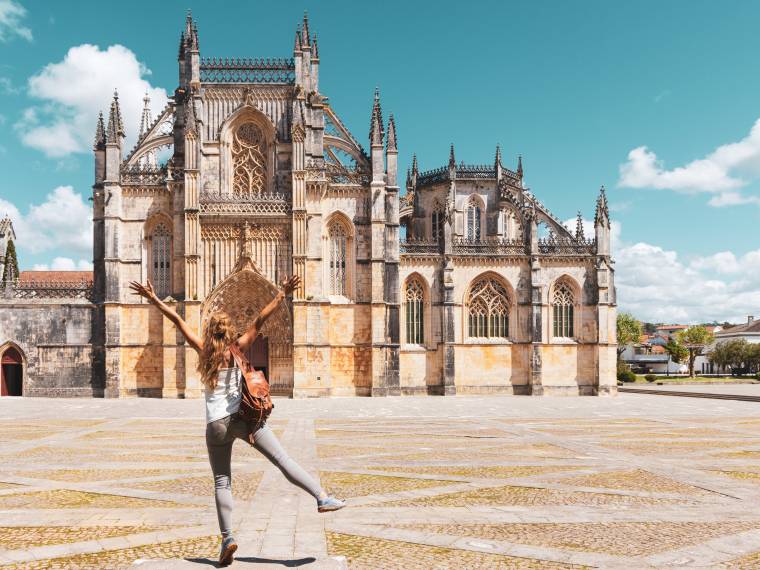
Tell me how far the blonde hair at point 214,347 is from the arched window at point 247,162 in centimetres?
3518

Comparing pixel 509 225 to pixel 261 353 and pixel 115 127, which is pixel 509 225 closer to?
pixel 261 353

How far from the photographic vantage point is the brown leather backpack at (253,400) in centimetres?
657

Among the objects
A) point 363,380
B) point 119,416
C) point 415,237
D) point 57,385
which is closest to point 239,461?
point 119,416

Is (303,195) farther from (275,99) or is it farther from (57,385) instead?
(57,385)

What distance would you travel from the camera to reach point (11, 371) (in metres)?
39.0

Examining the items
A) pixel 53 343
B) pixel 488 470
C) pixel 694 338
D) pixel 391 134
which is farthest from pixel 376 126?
pixel 694 338

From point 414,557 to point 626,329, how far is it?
303ft

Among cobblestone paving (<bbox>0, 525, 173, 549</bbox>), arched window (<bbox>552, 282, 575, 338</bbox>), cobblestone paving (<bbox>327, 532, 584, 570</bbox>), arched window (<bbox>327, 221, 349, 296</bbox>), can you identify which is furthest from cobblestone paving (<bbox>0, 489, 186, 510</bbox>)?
arched window (<bbox>552, 282, 575, 338</bbox>)

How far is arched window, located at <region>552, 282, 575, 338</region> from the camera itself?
140 feet

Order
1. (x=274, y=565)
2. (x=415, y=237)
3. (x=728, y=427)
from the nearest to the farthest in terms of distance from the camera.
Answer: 1. (x=274, y=565)
2. (x=728, y=427)
3. (x=415, y=237)

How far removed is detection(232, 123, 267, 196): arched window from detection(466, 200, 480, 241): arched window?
17.2m

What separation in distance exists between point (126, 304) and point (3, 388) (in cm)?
856

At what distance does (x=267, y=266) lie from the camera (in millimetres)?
39219

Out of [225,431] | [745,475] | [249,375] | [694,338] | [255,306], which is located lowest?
[745,475]
